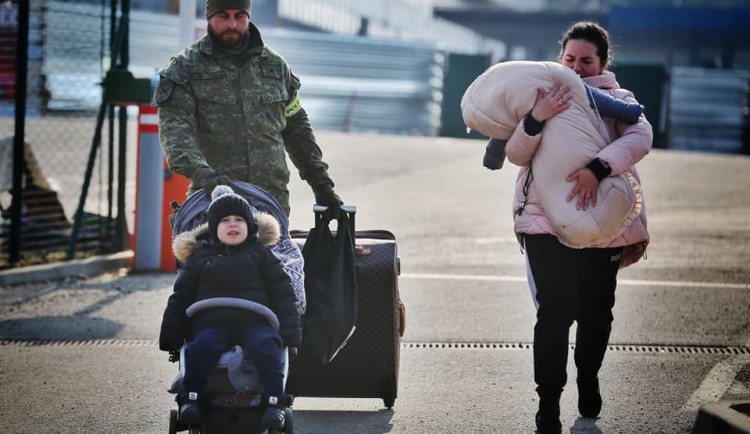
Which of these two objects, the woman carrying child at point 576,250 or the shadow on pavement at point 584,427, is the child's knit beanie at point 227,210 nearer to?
the woman carrying child at point 576,250

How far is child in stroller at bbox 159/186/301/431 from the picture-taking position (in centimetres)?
473

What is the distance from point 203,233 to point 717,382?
10.8 feet

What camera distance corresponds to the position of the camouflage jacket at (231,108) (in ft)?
18.6

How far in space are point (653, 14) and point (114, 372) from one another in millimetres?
39310

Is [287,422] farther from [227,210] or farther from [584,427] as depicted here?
[584,427]

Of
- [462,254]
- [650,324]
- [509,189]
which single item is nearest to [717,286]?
[650,324]

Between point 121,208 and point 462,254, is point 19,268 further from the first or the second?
point 462,254

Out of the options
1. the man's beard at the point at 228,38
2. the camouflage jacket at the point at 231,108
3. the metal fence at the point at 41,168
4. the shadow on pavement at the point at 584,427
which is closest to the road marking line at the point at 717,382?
the shadow on pavement at the point at 584,427

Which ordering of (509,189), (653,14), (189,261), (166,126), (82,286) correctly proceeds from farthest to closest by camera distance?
(653,14)
(509,189)
(82,286)
(166,126)
(189,261)

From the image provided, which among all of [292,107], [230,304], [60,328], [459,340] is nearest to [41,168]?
[60,328]

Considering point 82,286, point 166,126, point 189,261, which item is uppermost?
point 166,126

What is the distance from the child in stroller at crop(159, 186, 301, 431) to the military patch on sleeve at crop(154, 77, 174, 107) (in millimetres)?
821

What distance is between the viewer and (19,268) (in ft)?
33.5

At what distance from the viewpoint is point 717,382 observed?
6867 millimetres
